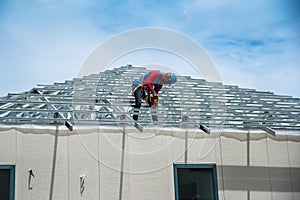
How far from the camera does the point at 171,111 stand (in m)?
9.47

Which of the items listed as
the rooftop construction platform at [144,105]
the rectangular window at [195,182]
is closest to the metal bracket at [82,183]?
the rooftop construction platform at [144,105]

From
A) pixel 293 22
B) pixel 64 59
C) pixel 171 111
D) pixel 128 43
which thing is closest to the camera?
pixel 128 43

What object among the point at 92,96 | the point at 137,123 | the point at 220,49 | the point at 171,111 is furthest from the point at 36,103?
the point at 220,49

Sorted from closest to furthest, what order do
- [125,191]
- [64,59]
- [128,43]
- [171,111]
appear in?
[128,43]
[125,191]
[171,111]
[64,59]

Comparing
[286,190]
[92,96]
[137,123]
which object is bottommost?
[286,190]

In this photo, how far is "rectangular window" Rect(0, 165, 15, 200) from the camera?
779 cm

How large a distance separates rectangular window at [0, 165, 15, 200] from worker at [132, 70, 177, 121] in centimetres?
245

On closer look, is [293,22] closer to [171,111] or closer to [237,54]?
[237,54]

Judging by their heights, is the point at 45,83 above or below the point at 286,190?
above

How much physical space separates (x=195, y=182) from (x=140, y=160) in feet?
3.97

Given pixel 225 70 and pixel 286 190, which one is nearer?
pixel 286 190

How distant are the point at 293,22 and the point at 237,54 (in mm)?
2280

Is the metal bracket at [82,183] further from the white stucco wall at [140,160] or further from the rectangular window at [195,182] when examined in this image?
the rectangular window at [195,182]

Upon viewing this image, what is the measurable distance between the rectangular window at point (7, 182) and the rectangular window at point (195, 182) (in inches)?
119
